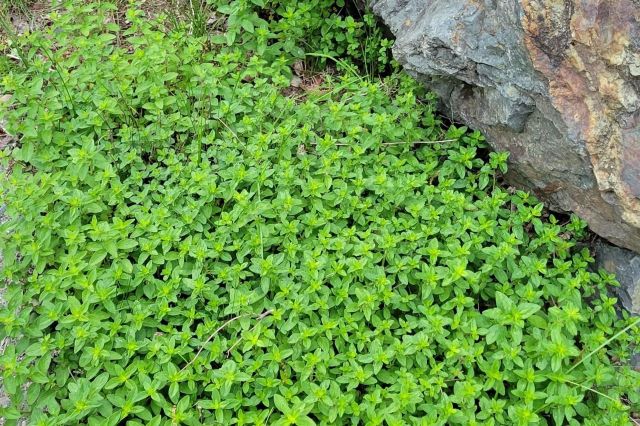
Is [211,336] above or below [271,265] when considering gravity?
below

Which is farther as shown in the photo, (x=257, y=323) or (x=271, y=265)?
Answer: (x=271, y=265)

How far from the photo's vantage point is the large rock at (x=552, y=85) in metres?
3.19

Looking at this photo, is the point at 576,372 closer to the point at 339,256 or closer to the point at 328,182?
the point at 339,256

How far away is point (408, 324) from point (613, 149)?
1.38 m

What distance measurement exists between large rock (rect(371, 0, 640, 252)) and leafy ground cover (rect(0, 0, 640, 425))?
189mm

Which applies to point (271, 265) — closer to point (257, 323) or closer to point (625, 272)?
point (257, 323)

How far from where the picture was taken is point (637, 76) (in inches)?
123

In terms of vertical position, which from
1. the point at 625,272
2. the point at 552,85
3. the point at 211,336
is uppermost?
the point at 552,85

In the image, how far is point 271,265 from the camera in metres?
3.43

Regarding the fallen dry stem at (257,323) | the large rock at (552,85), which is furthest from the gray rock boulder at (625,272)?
the fallen dry stem at (257,323)

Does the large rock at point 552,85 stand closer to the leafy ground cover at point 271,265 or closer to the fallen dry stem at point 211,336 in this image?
the leafy ground cover at point 271,265

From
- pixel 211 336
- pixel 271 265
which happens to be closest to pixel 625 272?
pixel 271 265

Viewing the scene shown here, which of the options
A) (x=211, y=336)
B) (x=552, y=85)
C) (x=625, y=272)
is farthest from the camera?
(x=625, y=272)

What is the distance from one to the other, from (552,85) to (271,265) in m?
1.76
